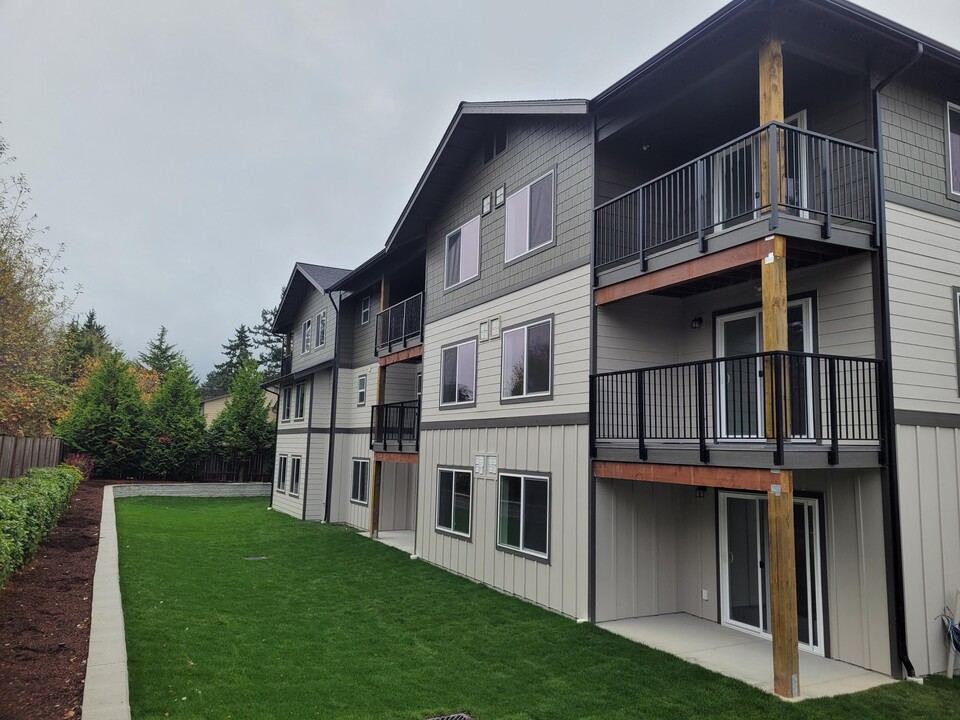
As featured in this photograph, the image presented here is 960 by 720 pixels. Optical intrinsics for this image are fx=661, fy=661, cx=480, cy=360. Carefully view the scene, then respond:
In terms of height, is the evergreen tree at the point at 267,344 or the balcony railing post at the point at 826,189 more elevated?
the evergreen tree at the point at 267,344

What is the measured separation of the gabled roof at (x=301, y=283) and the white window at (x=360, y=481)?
5756 millimetres

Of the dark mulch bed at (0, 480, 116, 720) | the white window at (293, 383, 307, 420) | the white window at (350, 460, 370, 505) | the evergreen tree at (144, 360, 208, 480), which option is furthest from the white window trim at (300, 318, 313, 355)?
the dark mulch bed at (0, 480, 116, 720)

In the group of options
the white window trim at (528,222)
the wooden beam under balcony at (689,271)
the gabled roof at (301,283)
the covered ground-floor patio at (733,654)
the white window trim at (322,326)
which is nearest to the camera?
the covered ground-floor patio at (733,654)

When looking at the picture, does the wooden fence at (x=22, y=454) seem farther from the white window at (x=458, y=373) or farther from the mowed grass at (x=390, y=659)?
the white window at (x=458, y=373)

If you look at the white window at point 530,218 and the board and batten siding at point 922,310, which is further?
the white window at point 530,218

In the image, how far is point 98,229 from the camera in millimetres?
51719

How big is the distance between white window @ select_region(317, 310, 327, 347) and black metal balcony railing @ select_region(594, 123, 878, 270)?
1502cm

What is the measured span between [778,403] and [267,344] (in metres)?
68.7

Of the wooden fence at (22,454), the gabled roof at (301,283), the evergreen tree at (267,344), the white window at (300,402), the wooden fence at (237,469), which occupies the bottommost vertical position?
the wooden fence at (237,469)

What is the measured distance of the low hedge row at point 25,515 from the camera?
8227mm

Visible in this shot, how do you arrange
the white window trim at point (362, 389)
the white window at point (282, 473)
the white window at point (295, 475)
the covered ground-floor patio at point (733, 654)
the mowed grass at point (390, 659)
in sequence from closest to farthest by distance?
the mowed grass at point (390, 659)
the covered ground-floor patio at point (733, 654)
the white window trim at point (362, 389)
the white window at point (295, 475)
the white window at point (282, 473)

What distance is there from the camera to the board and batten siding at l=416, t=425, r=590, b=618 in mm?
9617

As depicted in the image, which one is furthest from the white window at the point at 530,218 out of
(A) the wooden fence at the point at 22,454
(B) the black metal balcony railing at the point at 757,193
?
(A) the wooden fence at the point at 22,454

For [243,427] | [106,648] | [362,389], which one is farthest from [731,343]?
[243,427]
